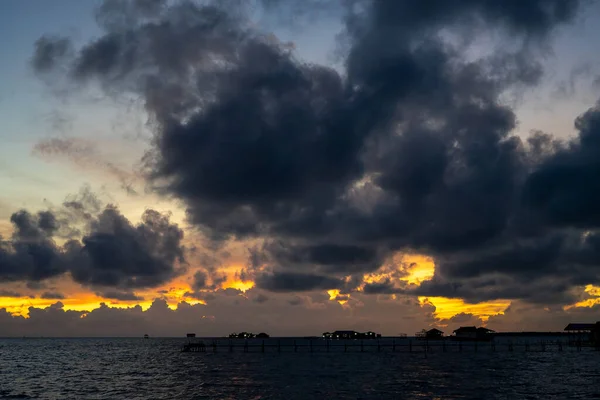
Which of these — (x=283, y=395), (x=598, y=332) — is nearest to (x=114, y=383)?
(x=283, y=395)

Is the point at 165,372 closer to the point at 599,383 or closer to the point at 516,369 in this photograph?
the point at 516,369

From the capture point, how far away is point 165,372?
10169 centimetres

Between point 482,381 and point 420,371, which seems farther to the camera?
point 420,371

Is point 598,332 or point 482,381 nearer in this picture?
point 482,381

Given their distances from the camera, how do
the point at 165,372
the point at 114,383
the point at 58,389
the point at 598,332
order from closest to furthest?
the point at 58,389
the point at 114,383
the point at 165,372
the point at 598,332

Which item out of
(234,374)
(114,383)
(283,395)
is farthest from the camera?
(234,374)

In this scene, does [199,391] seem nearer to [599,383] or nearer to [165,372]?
[165,372]

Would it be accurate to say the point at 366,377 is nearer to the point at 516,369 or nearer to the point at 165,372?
the point at 516,369

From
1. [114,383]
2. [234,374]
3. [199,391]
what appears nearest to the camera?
[199,391]

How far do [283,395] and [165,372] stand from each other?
44329mm

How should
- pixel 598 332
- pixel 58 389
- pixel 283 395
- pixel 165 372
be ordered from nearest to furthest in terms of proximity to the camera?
pixel 283 395, pixel 58 389, pixel 165 372, pixel 598 332

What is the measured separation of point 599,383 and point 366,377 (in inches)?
1214

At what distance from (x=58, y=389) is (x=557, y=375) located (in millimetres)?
70424

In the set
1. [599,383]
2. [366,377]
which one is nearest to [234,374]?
[366,377]
